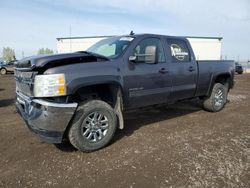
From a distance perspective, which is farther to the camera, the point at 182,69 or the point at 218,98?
the point at 218,98

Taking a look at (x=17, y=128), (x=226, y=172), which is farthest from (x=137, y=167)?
(x=17, y=128)

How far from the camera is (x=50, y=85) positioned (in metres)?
3.49

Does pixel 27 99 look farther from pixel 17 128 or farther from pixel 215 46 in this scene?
pixel 215 46

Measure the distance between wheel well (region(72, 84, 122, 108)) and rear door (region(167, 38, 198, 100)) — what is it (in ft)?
4.92

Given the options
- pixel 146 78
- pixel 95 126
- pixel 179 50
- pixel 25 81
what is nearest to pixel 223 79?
pixel 179 50

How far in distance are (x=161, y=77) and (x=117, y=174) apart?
2325 millimetres

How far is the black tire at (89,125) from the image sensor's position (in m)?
3.73

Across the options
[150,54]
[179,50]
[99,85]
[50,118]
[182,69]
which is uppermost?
[179,50]

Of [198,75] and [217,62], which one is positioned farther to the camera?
[217,62]

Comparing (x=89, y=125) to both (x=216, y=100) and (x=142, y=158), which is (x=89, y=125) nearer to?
(x=142, y=158)

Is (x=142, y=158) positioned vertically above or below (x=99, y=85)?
below

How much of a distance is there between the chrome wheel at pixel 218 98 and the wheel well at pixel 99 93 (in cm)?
347

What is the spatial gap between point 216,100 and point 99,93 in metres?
3.77

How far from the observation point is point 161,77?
4.88m
